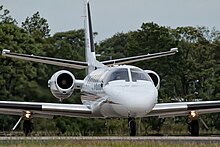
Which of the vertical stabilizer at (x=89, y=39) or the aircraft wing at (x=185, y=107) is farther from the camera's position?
the vertical stabilizer at (x=89, y=39)

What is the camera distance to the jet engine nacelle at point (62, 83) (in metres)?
32.3

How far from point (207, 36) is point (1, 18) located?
2269 centimetres

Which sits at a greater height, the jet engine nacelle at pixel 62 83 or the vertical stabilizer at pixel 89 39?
the vertical stabilizer at pixel 89 39

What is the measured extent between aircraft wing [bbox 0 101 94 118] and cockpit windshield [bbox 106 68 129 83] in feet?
8.23

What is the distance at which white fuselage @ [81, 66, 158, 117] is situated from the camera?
24.7 m

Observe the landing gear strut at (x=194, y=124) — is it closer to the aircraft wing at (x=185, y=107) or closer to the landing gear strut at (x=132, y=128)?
the aircraft wing at (x=185, y=107)

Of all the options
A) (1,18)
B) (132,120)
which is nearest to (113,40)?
(1,18)

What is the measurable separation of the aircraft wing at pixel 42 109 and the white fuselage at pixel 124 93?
0.64 meters

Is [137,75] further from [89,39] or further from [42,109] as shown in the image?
[89,39]

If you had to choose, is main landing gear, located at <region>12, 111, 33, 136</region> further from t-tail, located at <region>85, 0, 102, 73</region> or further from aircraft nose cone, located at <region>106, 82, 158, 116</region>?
t-tail, located at <region>85, 0, 102, 73</region>

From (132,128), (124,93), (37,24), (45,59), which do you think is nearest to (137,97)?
(124,93)

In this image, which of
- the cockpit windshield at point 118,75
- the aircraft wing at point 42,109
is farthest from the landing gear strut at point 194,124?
the aircraft wing at point 42,109

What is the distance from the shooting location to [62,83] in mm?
32719

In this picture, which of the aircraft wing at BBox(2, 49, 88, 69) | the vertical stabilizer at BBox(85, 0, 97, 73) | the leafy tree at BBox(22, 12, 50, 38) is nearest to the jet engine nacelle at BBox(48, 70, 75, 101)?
the aircraft wing at BBox(2, 49, 88, 69)
